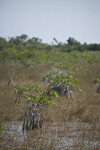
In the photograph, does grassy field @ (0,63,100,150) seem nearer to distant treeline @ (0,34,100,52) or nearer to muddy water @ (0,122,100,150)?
muddy water @ (0,122,100,150)

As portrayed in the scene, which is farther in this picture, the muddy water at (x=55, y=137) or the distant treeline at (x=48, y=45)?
the distant treeline at (x=48, y=45)

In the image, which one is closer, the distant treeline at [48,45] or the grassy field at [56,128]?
the grassy field at [56,128]

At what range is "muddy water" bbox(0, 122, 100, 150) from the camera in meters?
5.34

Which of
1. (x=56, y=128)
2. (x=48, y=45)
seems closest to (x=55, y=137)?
(x=56, y=128)

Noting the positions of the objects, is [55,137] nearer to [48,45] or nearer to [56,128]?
[56,128]

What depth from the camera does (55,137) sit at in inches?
233

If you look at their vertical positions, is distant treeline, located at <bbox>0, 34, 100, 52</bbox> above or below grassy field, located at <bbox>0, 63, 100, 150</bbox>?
above

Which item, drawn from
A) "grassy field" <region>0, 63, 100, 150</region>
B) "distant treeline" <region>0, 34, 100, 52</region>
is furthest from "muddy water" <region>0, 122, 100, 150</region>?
"distant treeline" <region>0, 34, 100, 52</region>

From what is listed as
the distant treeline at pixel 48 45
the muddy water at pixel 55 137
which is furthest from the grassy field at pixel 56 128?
the distant treeline at pixel 48 45

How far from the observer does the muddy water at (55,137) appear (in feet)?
17.5

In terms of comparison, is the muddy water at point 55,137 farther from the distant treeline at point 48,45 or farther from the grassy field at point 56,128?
the distant treeline at point 48,45

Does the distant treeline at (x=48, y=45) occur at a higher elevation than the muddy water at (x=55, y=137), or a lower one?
higher

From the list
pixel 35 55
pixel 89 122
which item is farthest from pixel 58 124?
pixel 35 55

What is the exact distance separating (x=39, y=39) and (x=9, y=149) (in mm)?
55098
